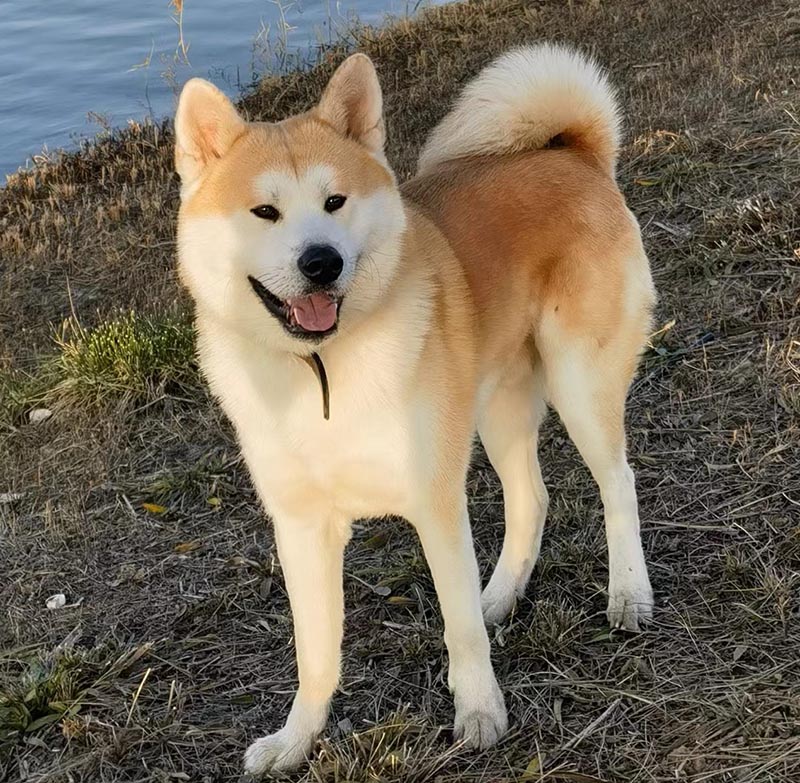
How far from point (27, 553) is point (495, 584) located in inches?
64.1

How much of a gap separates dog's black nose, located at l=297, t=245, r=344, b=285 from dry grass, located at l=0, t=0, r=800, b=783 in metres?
1.07

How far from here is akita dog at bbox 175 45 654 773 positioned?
237 centimetres

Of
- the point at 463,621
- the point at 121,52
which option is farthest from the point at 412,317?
the point at 121,52

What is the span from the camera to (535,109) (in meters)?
3.13

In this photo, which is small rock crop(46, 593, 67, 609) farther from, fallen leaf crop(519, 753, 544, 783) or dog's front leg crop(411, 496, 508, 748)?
fallen leaf crop(519, 753, 544, 783)

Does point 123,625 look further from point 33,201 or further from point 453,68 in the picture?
point 453,68

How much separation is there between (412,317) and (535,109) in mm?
975

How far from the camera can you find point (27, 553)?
368 centimetres

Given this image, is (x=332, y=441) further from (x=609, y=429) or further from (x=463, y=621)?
(x=609, y=429)

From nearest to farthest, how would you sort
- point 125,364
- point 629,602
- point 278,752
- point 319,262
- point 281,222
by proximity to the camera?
point 319,262 → point 281,222 → point 278,752 → point 629,602 → point 125,364

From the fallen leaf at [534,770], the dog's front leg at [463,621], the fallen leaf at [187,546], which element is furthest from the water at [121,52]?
the fallen leaf at [534,770]

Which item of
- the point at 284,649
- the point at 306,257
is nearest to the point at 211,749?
the point at 284,649

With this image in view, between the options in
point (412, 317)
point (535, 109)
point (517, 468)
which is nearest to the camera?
point (412, 317)

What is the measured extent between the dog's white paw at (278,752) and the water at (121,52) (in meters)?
A: 6.80
